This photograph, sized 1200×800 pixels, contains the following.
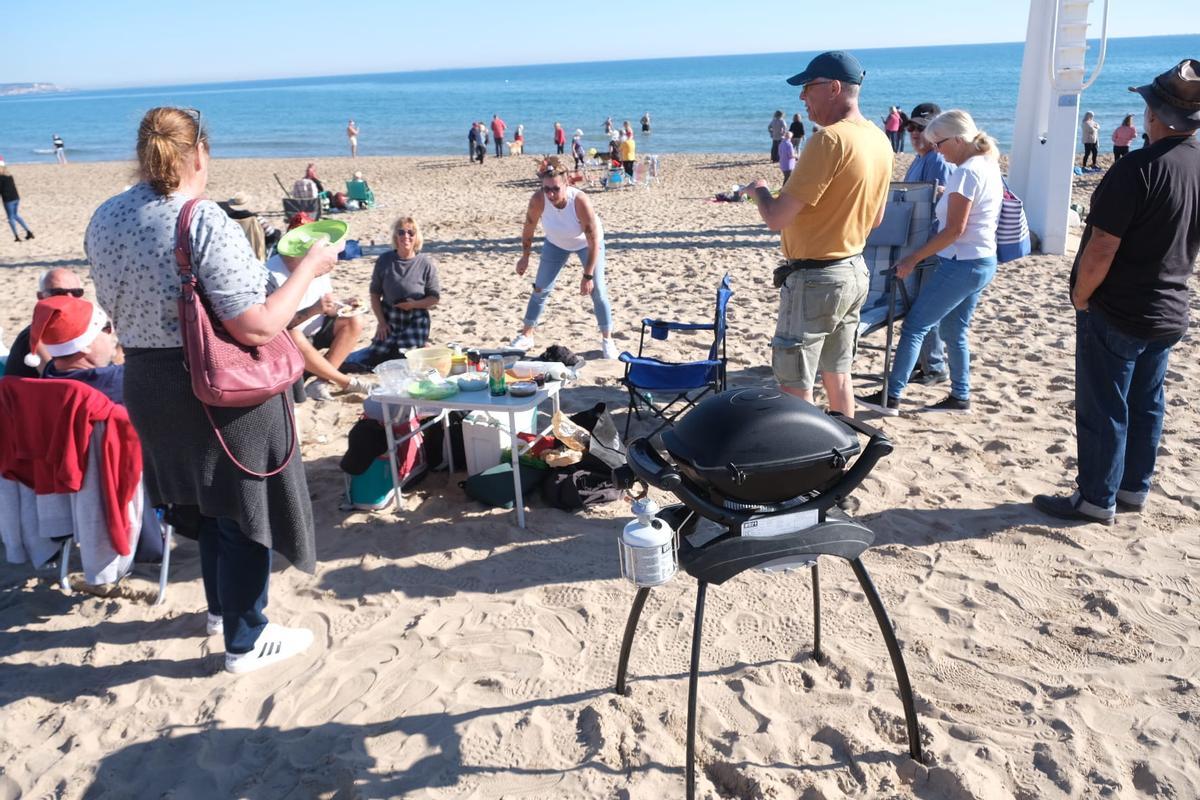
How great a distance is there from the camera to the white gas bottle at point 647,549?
2.24m

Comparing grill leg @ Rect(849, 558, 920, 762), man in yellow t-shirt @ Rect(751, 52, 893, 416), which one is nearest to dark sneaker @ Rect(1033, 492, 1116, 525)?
man in yellow t-shirt @ Rect(751, 52, 893, 416)

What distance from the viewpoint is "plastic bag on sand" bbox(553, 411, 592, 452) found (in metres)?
→ 4.33

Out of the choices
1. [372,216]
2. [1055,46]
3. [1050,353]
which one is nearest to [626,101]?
[372,216]

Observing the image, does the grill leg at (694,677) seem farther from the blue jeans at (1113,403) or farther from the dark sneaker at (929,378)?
the dark sneaker at (929,378)

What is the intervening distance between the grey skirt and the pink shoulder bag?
0.05 meters

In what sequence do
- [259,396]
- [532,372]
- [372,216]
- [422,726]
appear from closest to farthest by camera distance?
[259,396] → [422,726] → [532,372] → [372,216]

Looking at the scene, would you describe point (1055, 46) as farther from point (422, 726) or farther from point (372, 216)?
point (372, 216)

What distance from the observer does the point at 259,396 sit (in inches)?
99.1

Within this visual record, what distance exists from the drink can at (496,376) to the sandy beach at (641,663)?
2.00 feet

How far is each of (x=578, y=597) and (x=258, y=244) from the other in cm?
391

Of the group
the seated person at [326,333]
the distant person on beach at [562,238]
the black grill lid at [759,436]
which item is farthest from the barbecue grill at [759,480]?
the distant person on beach at [562,238]

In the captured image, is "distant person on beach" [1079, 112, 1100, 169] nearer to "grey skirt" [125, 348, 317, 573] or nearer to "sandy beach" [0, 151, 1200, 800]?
"sandy beach" [0, 151, 1200, 800]

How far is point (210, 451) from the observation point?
259 centimetres

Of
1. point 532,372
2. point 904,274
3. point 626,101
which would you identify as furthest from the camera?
point 626,101
